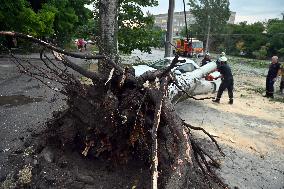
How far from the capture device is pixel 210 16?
2133 inches

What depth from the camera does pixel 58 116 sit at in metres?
5.29

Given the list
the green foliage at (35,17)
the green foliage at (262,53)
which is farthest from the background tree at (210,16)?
the green foliage at (35,17)

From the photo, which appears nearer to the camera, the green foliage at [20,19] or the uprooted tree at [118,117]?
the uprooted tree at [118,117]

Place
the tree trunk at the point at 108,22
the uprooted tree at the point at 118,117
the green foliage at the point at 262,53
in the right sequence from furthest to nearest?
the green foliage at the point at 262,53
the tree trunk at the point at 108,22
the uprooted tree at the point at 118,117

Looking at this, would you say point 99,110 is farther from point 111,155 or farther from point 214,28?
point 214,28

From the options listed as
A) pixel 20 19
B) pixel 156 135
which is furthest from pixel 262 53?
pixel 156 135

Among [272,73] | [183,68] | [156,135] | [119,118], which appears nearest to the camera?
[156,135]

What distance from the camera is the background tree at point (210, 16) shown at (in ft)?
176

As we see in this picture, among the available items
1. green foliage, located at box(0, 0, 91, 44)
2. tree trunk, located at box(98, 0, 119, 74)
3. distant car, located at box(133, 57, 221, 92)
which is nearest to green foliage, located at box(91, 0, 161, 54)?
green foliage, located at box(0, 0, 91, 44)

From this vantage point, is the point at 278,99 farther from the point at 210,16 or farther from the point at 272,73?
the point at 210,16

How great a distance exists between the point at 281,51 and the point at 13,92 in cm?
3615

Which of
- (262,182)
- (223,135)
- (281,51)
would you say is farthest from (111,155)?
(281,51)

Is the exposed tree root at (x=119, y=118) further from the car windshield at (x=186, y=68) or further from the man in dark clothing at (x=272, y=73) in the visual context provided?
the man in dark clothing at (x=272, y=73)

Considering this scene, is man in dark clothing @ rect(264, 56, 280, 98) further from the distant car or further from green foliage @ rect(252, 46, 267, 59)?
green foliage @ rect(252, 46, 267, 59)
